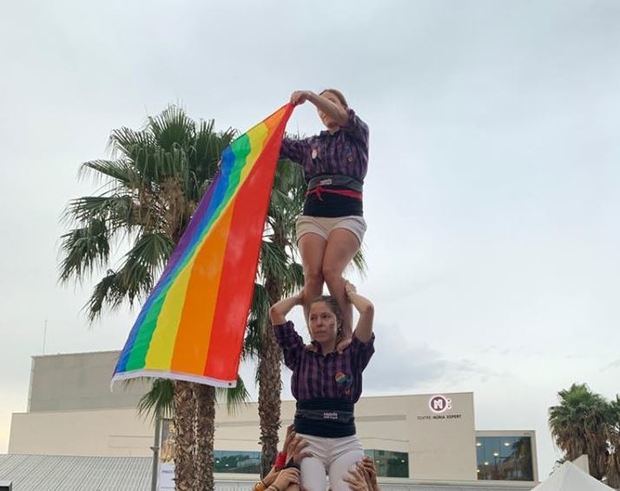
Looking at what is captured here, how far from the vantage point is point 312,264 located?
4.60 metres

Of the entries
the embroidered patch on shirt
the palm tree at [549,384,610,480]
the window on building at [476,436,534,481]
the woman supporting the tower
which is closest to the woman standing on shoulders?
the woman supporting the tower

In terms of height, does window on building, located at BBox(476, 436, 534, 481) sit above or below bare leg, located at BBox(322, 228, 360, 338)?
below

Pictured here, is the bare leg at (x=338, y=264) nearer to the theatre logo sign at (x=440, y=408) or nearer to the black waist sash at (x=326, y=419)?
the black waist sash at (x=326, y=419)

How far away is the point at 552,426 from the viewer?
97.0 feet

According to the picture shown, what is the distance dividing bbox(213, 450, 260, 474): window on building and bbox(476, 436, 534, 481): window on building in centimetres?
955

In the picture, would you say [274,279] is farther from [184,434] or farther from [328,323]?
[328,323]

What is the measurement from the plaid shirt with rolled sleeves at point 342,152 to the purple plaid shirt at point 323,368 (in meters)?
1.03

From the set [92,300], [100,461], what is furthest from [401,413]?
[92,300]

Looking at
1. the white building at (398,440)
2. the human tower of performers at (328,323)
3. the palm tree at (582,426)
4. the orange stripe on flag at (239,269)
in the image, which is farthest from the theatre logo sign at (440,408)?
the orange stripe on flag at (239,269)

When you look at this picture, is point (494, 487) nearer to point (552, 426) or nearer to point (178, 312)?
point (552, 426)

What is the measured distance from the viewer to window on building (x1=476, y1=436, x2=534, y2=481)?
3263cm

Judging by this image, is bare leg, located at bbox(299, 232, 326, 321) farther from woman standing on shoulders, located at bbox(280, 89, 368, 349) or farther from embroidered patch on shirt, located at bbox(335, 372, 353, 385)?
embroidered patch on shirt, located at bbox(335, 372, 353, 385)

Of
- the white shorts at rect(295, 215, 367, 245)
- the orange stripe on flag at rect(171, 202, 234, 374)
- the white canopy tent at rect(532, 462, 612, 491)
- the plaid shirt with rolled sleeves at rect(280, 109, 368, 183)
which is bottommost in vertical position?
the white canopy tent at rect(532, 462, 612, 491)

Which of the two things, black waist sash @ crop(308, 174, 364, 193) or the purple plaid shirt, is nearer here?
the purple plaid shirt
